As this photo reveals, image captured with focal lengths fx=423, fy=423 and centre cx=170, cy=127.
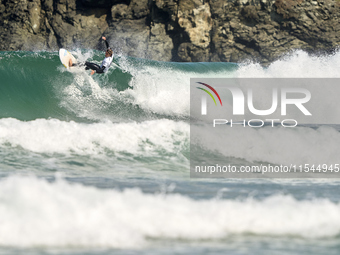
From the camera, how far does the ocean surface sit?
3383mm

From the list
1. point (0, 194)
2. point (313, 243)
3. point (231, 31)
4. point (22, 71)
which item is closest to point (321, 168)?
point (313, 243)

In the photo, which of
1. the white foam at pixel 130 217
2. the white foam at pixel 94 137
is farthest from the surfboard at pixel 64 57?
the white foam at pixel 130 217

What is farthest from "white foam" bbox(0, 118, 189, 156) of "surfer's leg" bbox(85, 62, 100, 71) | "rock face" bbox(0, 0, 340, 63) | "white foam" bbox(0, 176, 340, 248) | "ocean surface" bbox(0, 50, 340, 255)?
"rock face" bbox(0, 0, 340, 63)

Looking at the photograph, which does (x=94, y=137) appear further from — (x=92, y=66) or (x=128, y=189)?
(x=92, y=66)

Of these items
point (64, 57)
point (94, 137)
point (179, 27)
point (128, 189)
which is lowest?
point (128, 189)

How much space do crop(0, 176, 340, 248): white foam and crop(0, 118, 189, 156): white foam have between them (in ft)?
9.39

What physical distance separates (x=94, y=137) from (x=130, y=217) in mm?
3848

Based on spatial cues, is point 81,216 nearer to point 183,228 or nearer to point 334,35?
point 183,228

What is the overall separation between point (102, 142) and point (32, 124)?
1.42 metres

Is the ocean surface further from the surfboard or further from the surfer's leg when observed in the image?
the surfer's leg

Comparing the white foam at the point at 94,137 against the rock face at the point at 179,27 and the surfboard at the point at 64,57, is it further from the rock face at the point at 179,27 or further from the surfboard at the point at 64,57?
the rock face at the point at 179,27

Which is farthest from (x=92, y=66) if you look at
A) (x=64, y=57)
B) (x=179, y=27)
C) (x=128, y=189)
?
(x=179, y=27)

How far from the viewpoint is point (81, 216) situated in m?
3.60

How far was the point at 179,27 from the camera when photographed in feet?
85.8
